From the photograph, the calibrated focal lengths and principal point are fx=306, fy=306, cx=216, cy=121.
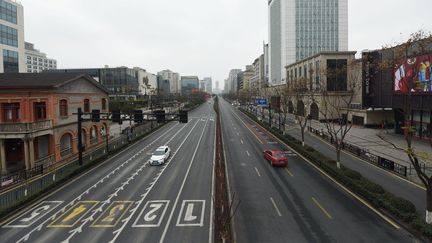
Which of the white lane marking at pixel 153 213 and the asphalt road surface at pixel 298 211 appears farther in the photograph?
the white lane marking at pixel 153 213

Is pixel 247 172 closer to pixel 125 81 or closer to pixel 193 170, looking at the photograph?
pixel 193 170

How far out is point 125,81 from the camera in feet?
500

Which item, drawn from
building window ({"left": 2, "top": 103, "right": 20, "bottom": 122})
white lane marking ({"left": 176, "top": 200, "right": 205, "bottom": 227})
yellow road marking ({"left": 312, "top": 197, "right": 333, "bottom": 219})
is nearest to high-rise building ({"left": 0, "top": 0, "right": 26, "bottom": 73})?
building window ({"left": 2, "top": 103, "right": 20, "bottom": 122})

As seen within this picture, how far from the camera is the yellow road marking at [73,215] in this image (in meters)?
19.4

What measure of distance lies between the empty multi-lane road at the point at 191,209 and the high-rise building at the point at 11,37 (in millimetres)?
38573

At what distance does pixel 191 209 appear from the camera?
21484 millimetres

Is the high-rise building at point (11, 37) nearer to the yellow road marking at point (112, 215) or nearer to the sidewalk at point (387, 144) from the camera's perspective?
the yellow road marking at point (112, 215)

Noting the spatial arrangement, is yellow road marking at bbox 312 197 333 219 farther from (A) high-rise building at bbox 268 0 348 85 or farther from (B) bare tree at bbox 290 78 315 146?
(A) high-rise building at bbox 268 0 348 85

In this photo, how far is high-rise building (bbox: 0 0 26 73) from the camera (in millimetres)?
56156

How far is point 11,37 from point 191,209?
188 feet

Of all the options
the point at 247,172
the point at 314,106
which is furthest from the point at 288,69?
the point at 247,172

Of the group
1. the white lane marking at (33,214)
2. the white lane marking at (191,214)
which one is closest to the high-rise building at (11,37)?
the white lane marking at (33,214)

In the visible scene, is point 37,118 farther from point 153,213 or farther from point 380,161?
point 380,161

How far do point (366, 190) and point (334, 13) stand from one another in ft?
422
